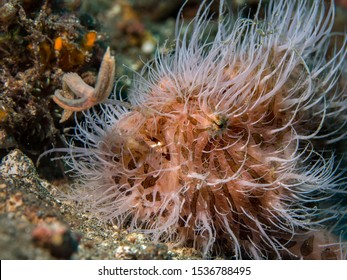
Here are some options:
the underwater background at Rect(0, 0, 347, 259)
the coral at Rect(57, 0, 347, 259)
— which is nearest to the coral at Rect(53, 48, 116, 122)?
the coral at Rect(57, 0, 347, 259)

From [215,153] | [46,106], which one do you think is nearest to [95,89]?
[215,153]

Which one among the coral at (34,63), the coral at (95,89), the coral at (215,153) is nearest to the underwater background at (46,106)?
the coral at (34,63)

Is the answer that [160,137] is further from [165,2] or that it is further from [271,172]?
[165,2]

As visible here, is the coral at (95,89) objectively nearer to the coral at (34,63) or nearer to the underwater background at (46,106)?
the underwater background at (46,106)

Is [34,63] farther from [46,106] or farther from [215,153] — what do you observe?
[215,153]

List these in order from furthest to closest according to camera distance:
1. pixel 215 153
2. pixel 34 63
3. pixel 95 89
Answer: pixel 34 63, pixel 215 153, pixel 95 89

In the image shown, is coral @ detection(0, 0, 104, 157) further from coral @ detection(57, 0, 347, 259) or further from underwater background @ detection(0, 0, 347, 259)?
coral @ detection(57, 0, 347, 259)

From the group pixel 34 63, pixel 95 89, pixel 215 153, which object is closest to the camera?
pixel 95 89

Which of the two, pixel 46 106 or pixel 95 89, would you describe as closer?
pixel 95 89

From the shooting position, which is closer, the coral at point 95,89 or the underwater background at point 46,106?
the coral at point 95,89
